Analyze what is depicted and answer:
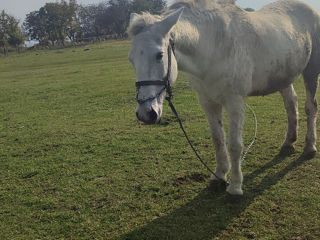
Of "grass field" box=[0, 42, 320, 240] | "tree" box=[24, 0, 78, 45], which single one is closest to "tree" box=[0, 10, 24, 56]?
"tree" box=[24, 0, 78, 45]

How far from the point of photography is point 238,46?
3.25 metres

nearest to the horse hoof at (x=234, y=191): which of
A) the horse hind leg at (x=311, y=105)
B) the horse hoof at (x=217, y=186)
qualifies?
the horse hoof at (x=217, y=186)

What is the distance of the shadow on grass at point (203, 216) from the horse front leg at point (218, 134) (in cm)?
32

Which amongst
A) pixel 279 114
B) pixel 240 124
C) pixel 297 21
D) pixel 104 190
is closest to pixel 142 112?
pixel 240 124

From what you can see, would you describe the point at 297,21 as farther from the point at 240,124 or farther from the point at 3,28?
the point at 3,28

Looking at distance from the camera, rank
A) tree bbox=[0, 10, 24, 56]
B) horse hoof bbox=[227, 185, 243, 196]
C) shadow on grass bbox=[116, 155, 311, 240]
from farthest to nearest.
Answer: tree bbox=[0, 10, 24, 56], horse hoof bbox=[227, 185, 243, 196], shadow on grass bbox=[116, 155, 311, 240]

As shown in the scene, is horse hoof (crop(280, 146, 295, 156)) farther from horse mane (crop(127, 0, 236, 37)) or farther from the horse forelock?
the horse forelock

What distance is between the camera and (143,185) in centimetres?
406

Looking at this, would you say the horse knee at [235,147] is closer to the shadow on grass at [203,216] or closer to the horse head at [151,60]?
the shadow on grass at [203,216]

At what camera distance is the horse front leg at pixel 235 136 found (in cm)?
330

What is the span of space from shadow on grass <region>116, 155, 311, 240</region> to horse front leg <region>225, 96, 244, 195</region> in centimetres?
16

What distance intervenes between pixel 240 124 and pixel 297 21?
199cm

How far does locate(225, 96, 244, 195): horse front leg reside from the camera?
3.30 m

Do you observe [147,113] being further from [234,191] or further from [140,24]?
[234,191]
